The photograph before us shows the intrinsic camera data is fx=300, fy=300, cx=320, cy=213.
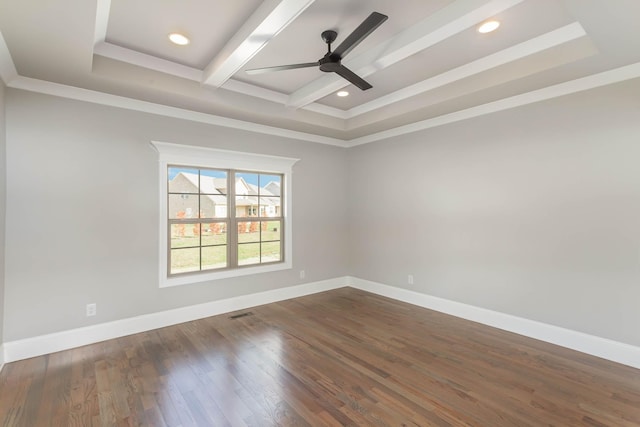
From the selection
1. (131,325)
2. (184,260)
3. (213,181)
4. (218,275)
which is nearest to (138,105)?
(213,181)

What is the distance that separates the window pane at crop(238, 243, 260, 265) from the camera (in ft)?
14.7

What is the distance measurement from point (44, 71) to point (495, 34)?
4.13 meters

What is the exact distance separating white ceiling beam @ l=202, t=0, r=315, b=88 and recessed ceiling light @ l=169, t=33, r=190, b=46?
0.31 metres

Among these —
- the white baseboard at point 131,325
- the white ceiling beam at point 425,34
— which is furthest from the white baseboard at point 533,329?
the white ceiling beam at point 425,34

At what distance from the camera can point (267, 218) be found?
187 inches

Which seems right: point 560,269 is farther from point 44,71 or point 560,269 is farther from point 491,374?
point 44,71

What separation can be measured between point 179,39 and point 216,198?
2.05 metres

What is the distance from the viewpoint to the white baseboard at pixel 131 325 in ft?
9.49

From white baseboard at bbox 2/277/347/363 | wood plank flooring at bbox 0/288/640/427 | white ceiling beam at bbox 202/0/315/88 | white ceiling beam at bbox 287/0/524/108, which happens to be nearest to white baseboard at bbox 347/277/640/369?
wood plank flooring at bbox 0/288/640/427

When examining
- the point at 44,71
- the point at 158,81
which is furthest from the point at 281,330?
the point at 44,71

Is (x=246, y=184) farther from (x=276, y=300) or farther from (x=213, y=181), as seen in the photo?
(x=276, y=300)

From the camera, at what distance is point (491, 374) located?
2598 millimetres

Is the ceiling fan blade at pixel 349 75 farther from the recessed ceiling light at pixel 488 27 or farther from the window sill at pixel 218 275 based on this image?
the window sill at pixel 218 275

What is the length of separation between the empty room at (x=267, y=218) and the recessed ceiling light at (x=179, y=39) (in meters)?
0.08
